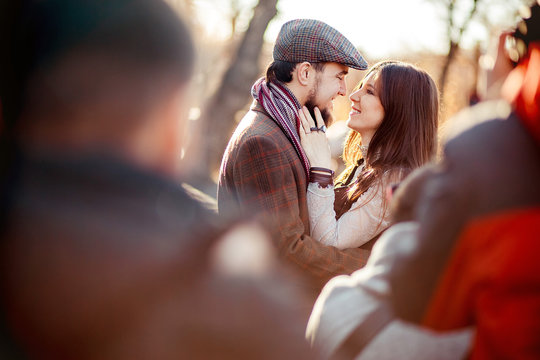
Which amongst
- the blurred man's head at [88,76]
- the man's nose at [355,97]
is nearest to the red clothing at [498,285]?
the blurred man's head at [88,76]

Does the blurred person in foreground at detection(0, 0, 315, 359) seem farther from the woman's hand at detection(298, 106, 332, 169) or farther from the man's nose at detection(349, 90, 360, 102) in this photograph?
the man's nose at detection(349, 90, 360, 102)

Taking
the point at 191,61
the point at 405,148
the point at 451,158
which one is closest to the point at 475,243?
the point at 451,158

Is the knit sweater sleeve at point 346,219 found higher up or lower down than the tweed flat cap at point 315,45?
lower down

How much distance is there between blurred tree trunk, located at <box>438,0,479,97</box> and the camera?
15913mm

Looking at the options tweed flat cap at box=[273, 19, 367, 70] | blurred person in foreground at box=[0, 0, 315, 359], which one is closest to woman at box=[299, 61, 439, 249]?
tweed flat cap at box=[273, 19, 367, 70]

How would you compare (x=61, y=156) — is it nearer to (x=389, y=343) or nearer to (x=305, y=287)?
(x=389, y=343)

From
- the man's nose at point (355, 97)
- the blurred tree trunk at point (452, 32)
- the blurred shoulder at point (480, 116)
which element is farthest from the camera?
the blurred tree trunk at point (452, 32)

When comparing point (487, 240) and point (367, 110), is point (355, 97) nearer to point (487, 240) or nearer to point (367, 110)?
point (367, 110)

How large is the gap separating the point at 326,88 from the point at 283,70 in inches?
10.9

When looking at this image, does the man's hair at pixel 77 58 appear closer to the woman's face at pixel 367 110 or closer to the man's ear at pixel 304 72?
the man's ear at pixel 304 72

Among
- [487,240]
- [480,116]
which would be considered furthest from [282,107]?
[487,240]

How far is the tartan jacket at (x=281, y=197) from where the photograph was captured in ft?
8.72

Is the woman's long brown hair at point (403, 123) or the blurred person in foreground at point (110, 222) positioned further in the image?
the woman's long brown hair at point (403, 123)

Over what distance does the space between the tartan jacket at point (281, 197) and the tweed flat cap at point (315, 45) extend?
533 mm
